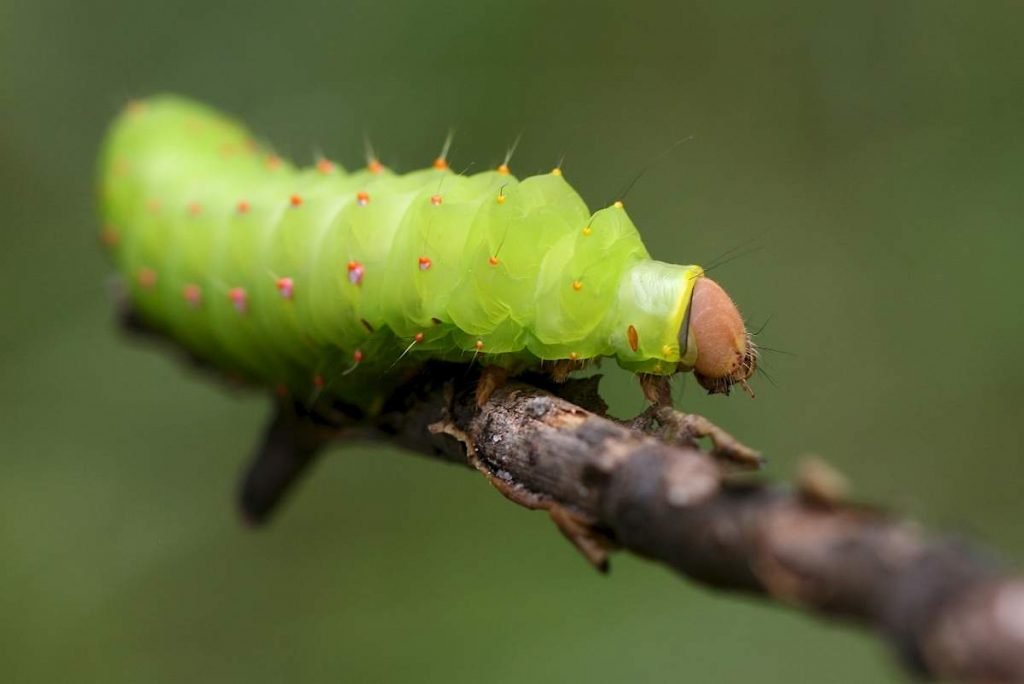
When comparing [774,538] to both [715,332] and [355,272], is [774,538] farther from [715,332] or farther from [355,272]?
[355,272]

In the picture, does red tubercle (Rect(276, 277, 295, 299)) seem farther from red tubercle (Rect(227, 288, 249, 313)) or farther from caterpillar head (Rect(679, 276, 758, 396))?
caterpillar head (Rect(679, 276, 758, 396))

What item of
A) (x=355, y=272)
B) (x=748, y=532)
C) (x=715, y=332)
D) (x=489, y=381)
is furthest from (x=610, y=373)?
(x=748, y=532)

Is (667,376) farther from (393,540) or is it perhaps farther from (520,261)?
(393,540)

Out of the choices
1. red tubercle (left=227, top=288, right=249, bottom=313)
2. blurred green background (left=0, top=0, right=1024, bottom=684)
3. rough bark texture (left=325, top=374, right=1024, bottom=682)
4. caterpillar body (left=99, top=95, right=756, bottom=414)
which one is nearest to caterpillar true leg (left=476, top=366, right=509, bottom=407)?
caterpillar body (left=99, top=95, right=756, bottom=414)

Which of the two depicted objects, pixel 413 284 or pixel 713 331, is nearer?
pixel 713 331

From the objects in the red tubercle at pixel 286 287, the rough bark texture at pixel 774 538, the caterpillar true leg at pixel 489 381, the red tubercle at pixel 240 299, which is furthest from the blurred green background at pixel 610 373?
the rough bark texture at pixel 774 538

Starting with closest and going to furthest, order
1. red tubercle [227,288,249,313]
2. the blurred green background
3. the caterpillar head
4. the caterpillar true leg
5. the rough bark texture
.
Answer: the rough bark texture, the caterpillar head, the caterpillar true leg, red tubercle [227,288,249,313], the blurred green background
